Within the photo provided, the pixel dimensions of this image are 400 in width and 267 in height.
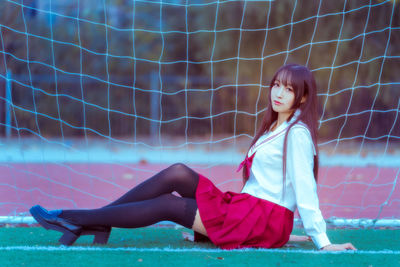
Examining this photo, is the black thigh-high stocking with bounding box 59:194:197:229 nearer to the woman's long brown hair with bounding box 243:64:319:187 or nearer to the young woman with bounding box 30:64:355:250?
the young woman with bounding box 30:64:355:250

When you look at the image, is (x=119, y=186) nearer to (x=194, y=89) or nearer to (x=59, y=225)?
(x=59, y=225)

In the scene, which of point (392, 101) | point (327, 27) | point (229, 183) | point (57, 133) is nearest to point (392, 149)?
point (392, 101)

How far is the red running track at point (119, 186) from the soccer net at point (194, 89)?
43 millimetres

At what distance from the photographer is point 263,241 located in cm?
276

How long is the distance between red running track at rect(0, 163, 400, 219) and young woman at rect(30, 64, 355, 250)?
1298 millimetres

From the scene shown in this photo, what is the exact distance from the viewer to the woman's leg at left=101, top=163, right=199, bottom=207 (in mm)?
2779

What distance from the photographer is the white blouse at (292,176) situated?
2613mm

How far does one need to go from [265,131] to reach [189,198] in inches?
19.7

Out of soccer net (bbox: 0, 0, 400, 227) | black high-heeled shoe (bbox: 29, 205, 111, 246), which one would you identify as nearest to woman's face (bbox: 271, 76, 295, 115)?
black high-heeled shoe (bbox: 29, 205, 111, 246)

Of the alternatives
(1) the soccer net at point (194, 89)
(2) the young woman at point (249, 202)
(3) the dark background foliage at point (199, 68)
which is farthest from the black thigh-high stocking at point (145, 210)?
(3) the dark background foliage at point (199, 68)

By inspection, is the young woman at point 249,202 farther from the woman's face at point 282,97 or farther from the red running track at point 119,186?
the red running track at point 119,186

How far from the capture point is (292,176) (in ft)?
8.71

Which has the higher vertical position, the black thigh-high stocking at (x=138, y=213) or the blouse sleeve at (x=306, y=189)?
the blouse sleeve at (x=306, y=189)

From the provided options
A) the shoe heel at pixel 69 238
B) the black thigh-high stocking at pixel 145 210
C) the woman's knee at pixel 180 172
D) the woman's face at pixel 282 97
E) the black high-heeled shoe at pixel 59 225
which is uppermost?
the woman's face at pixel 282 97
